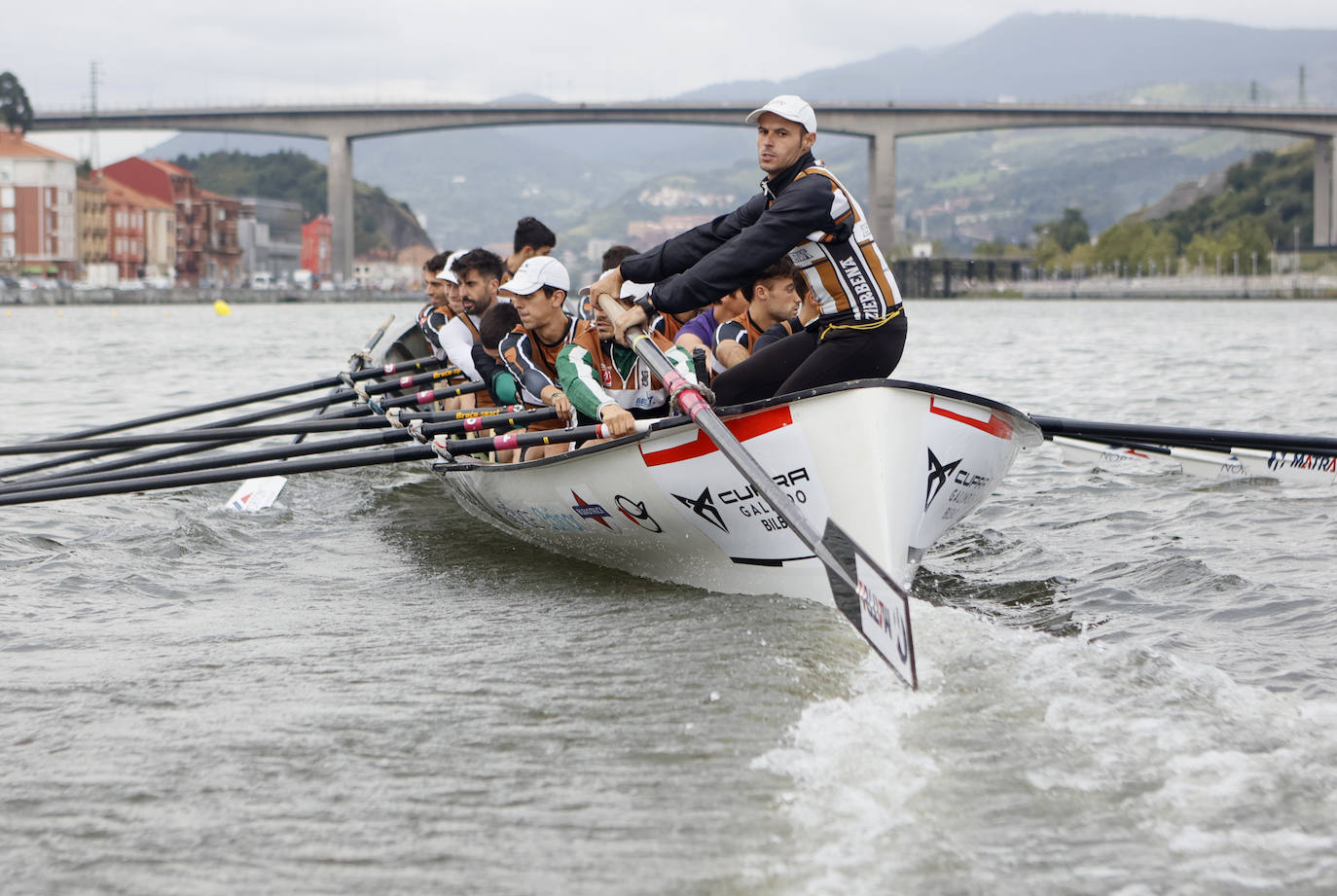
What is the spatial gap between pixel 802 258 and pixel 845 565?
1.60 m

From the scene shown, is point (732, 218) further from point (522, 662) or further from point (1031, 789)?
point (1031, 789)

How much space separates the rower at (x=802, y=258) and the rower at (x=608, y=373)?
0.39m

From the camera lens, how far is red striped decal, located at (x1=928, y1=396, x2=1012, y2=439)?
529 centimetres

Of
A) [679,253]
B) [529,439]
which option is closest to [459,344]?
[529,439]

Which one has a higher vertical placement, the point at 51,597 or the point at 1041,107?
the point at 1041,107

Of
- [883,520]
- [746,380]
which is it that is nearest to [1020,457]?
[746,380]

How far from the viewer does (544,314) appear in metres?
6.96

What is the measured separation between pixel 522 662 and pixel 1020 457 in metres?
7.65

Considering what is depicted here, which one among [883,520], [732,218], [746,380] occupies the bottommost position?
[883,520]

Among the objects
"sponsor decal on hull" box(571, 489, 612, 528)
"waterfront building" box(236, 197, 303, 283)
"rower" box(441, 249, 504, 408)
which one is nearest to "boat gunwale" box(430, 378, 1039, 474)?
"sponsor decal on hull" box(571, 489, 612, 528)

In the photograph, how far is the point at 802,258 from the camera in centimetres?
563

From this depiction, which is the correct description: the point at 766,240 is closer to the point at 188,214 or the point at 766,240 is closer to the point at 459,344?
the point at 459,344

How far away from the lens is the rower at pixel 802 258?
5336 mm

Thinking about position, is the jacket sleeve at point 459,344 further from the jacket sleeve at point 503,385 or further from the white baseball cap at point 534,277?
the white baseball cap at point 534,277
